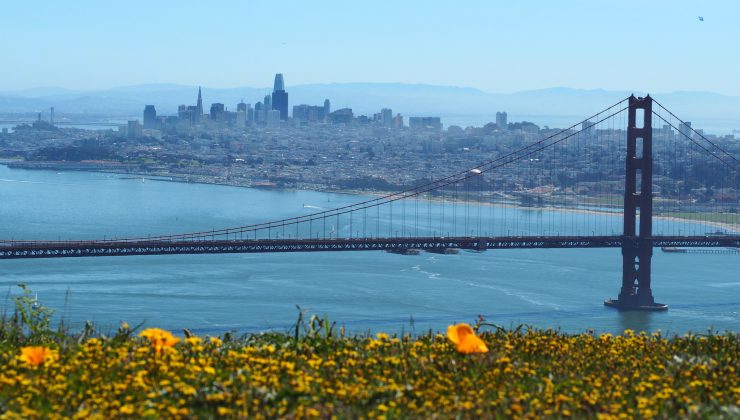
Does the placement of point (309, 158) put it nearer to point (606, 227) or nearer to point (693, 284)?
point (606, 227)

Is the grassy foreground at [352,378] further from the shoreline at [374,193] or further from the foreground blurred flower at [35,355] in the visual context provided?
the shoreline at [374,193]

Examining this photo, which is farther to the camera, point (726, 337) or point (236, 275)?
point (236, 275)

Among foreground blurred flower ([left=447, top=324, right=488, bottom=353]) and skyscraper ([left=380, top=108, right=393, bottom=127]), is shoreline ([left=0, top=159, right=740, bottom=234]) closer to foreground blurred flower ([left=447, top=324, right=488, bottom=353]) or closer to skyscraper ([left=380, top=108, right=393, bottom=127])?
foreground blurred flower ([left=447, top=324, right=488, bottom=353])

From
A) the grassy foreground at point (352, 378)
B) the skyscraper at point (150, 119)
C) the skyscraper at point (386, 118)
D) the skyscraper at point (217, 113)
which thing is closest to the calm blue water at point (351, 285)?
the grassy foreground at point (352, 378)

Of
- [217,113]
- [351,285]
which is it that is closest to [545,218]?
[351,285]

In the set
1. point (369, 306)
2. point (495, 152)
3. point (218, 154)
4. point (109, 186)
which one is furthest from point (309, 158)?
point (369, 306)

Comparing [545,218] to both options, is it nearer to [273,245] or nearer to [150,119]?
[273,245]

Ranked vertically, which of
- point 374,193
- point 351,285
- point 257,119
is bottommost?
point 351,285
